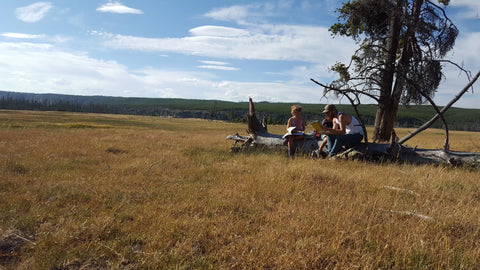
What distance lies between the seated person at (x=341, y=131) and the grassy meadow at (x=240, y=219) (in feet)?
5.72

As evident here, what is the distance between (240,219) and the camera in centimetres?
443

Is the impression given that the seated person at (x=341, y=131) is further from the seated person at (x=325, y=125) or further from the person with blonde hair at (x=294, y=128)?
the person with blonde hair at (x=294, y=128)

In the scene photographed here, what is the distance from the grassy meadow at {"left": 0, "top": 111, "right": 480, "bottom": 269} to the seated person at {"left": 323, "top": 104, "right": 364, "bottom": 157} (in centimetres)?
174

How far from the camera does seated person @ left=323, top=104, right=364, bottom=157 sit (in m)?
8.91

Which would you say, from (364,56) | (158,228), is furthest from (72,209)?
(364,56)

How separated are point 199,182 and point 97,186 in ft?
6.89

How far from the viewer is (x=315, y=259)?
320cm

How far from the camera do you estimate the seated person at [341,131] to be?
8.91m

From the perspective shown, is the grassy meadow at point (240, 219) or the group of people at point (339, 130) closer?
the grassy meadow at point (240, 219)

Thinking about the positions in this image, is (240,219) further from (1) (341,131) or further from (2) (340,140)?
(2) (340,140)

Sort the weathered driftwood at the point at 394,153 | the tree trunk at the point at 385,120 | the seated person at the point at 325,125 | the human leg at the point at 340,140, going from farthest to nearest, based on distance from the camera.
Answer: the tree trunk at the point at 385,120, the seated person at the point at 325,125, the human leg at the point at 340,140, the weathered driftwood at the point at 394,153

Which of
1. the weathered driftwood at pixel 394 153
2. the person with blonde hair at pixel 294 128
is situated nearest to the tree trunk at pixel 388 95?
the weathered driftwood at pixel 394 153

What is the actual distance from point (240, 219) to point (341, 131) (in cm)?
553

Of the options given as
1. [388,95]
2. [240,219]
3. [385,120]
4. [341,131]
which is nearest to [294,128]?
[341,131]
